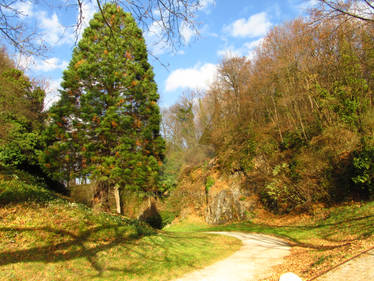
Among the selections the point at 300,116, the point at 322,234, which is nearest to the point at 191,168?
the point at 300,116

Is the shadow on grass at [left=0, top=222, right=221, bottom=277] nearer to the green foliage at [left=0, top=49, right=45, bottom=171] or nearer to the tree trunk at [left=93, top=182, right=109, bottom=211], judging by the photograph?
the tree trunk at [left=93, top=182, right=109, bottom=211]

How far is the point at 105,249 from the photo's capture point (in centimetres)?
651

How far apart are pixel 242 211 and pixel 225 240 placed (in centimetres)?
667

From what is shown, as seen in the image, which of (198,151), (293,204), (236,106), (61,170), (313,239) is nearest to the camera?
(313,239)

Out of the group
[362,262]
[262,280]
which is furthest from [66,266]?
[362,262]

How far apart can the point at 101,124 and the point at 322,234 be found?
1329 cm

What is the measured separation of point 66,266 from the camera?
5391 mm

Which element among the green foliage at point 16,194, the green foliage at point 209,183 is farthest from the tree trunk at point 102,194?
the green foliage at point 209,183

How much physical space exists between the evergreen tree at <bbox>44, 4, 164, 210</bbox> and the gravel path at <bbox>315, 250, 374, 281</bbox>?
13.0 m

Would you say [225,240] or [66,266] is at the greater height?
[66,266]

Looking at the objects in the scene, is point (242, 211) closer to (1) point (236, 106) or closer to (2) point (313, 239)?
(2) point (313, 239)

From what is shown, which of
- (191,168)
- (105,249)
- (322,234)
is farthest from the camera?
(191,168)

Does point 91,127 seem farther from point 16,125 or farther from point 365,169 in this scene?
point 365,169

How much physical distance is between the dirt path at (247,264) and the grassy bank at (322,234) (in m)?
0.39
